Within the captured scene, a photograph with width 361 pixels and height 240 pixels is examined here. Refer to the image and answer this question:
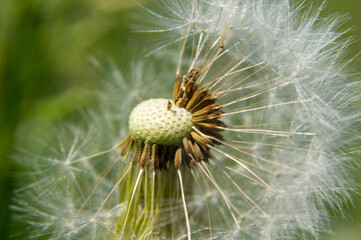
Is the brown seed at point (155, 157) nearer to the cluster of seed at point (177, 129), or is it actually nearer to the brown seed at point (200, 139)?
the cluster of seed at point (177, 129)

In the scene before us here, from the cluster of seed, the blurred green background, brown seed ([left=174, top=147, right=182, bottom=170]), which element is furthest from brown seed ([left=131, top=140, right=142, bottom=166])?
the blurred green background

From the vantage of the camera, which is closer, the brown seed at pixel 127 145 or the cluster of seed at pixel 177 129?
the cluster of seed at pixel 177 129

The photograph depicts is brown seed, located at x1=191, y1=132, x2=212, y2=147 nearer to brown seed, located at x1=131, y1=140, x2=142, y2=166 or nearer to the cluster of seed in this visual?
the cluster of seed

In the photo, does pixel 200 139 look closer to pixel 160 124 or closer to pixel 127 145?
pixel 160 124

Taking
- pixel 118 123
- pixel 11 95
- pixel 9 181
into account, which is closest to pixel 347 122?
pixel 118 123

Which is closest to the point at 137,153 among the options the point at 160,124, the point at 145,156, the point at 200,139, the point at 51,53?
the point at 145,156

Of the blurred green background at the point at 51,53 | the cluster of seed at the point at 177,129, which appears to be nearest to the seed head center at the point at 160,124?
the cluster of seed at the point at 177,129

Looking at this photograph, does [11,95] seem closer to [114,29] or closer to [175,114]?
[114,29]
